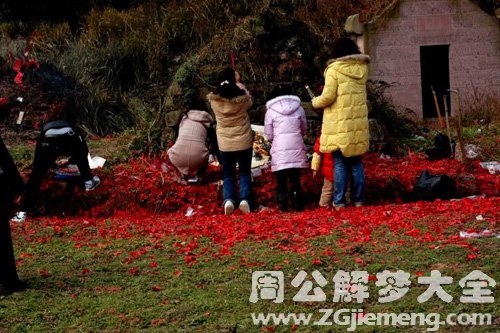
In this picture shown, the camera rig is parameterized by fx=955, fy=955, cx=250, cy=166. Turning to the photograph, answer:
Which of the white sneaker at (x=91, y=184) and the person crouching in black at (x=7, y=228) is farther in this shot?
the white sneaker at (x=91, y=184)

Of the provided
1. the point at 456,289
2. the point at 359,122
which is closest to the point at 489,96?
the point at 359,122

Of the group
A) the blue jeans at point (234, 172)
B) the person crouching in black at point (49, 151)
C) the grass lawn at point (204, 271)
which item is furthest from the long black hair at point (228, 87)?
the grass lawn at point (204, 271)

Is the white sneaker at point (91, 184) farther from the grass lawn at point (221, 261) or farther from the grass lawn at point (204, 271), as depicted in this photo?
the grass lawn at point (204, 271)

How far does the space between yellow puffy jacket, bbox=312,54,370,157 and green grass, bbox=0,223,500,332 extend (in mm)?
2311

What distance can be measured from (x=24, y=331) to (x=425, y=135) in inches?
367

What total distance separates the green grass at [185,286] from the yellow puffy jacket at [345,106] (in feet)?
7.58

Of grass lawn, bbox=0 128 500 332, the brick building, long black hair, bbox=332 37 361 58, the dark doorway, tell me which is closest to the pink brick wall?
the brick building

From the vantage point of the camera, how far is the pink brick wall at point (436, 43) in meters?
17.6

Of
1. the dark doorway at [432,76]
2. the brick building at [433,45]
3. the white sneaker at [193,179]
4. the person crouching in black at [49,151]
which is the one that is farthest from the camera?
the dark doorway at [432,76]

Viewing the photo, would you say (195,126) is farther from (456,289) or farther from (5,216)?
(456,289)

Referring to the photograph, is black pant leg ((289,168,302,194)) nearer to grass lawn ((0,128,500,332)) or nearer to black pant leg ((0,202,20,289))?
grass lawn ((0,128,500,332))

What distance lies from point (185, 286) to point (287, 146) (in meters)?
4.05

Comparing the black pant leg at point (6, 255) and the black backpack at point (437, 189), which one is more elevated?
the black pant leg at point (6, 255)

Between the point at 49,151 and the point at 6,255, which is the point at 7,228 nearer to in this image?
the point at 6,255
